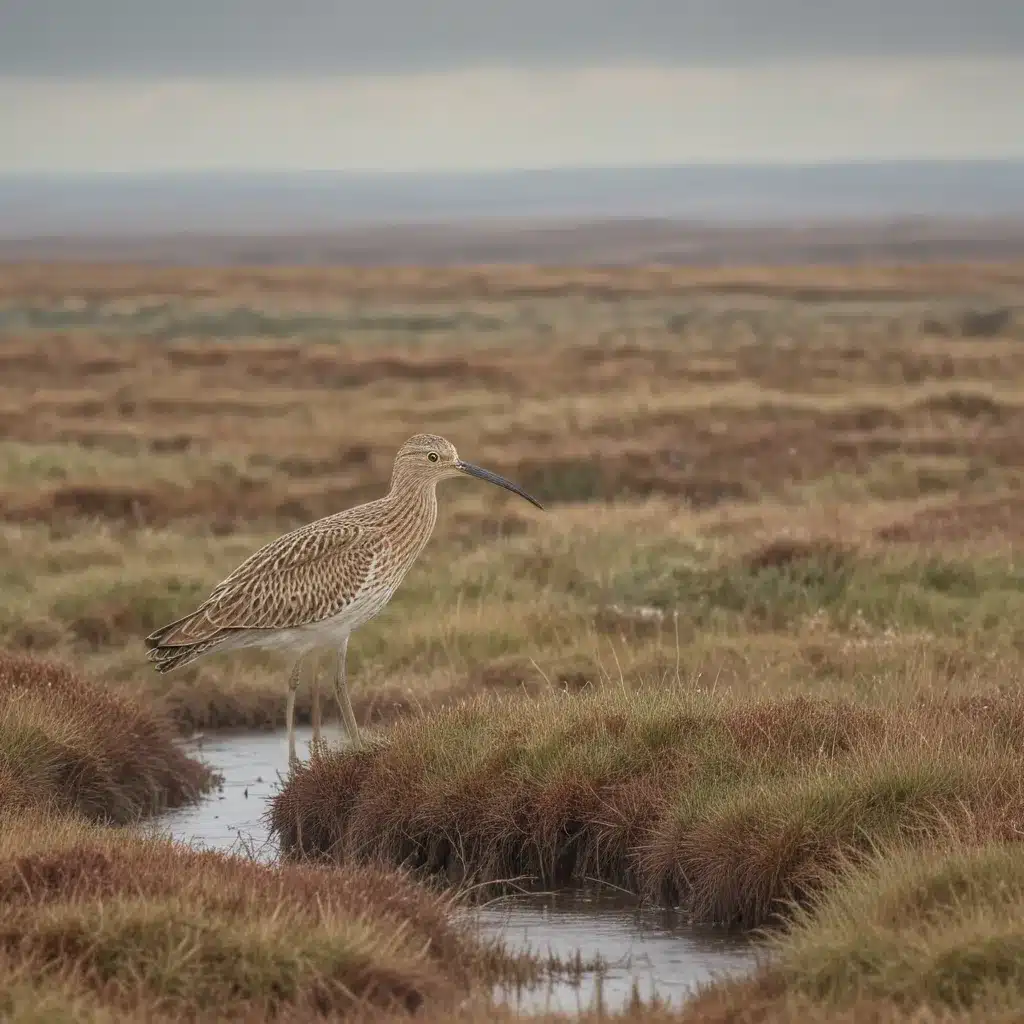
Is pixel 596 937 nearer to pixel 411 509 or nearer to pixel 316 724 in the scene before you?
pixel 316 724

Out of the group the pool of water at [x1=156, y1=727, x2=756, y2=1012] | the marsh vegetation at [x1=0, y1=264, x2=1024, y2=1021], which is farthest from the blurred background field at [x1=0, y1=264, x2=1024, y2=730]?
the pool of water at [x1=156, y1=727, x2=756, y2=1012]

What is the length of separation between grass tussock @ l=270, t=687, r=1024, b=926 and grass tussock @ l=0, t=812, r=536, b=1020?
5.38ft

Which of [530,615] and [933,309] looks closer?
[530,615]

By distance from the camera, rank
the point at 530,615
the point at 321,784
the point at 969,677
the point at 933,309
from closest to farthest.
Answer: the point at 321,784, the point at 969,677, the point at 530,615, the point at 933,309

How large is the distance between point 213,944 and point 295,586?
4933mm

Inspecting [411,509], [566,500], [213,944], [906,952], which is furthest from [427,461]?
[566,500]

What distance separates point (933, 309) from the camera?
2739 inches

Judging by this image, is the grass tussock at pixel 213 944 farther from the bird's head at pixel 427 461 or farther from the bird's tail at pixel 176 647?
the bird's head at pixel 427 461

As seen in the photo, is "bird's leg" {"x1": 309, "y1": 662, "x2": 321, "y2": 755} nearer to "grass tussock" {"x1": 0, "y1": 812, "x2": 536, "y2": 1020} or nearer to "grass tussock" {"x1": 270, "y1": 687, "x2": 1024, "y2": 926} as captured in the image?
"grass tussock" {"x1": 270, "y1": 687, "x2": 1024, "y2": 926}

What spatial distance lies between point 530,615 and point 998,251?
164 m

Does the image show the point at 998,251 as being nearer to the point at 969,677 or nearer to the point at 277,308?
the point at 277,308

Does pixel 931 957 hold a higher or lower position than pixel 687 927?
higher

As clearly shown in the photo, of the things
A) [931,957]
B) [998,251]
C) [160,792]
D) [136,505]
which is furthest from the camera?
[998,251]

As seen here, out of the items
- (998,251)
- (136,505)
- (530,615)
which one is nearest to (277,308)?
(136,505)
